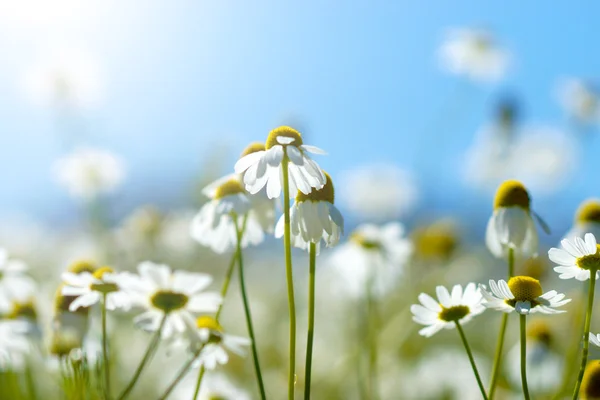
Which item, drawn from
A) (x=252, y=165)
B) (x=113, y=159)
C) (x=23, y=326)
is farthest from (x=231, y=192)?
(x=113, y=159)

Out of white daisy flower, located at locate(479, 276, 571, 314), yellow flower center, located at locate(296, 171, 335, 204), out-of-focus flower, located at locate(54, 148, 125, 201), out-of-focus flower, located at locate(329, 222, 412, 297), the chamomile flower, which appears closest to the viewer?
white daisy flower, located at locate(479, 276, 571, 314)

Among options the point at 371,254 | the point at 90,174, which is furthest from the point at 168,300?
the point at 90,174

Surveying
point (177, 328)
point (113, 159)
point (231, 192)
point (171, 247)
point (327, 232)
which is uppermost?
point (113, 159)

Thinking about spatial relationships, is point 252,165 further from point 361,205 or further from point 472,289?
point 361,205

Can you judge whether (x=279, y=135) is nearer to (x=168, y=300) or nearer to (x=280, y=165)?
(x=280, y=165)

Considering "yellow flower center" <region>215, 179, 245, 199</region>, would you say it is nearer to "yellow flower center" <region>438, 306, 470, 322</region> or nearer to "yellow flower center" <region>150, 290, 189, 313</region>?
"yellow flower center" <region>150, 290, 189, 313</region>

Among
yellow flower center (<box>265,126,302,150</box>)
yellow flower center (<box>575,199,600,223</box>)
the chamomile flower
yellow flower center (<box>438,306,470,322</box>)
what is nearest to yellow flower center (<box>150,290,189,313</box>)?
yellow flower center (<box>265,126,302,150</box>)
